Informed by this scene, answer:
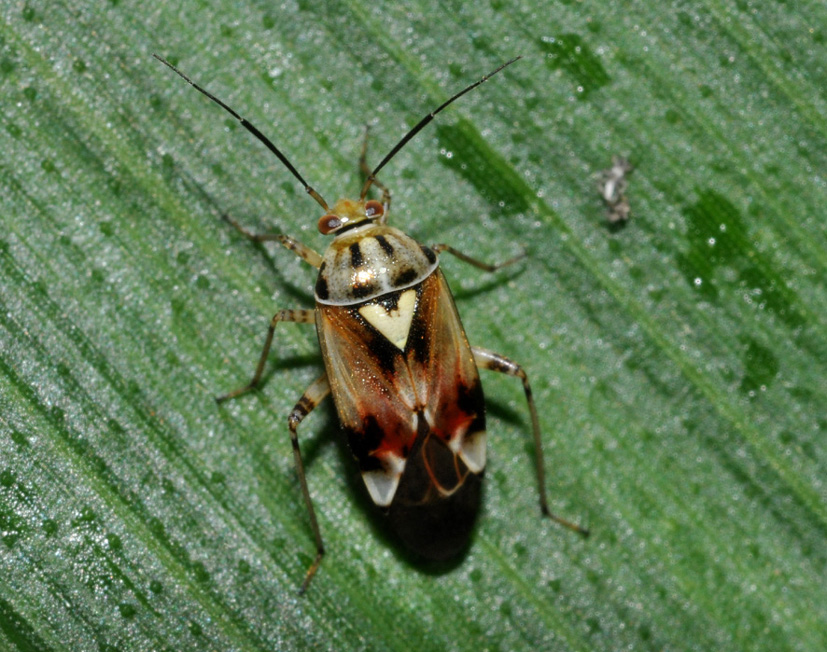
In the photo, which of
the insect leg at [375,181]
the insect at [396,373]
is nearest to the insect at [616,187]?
the insect at [396,373]

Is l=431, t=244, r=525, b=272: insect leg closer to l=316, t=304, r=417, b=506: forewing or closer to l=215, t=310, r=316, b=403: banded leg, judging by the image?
l=316, t=304, r=417, b=506: forewing

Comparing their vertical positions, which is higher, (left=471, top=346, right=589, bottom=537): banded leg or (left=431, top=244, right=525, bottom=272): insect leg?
(left=431, top=244, right=525, bottom=272): insect leg

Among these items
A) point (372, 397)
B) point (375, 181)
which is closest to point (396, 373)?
point (372, 397)

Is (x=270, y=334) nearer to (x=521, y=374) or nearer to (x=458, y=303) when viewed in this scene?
(x=458, y=303)

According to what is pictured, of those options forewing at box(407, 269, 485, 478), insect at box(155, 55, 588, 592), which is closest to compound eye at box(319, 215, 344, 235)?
insect at box(155, 55, 588, 592)

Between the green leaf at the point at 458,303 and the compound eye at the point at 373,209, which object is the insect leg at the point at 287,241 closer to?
the green leaf at the point at 458,303

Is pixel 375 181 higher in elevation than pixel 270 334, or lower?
higher

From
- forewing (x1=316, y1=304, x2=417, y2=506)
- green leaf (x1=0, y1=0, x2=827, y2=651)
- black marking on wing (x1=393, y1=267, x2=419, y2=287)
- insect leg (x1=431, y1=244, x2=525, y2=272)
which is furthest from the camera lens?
insect leg (x1=431, y1=244, x2=525, y2=272)
